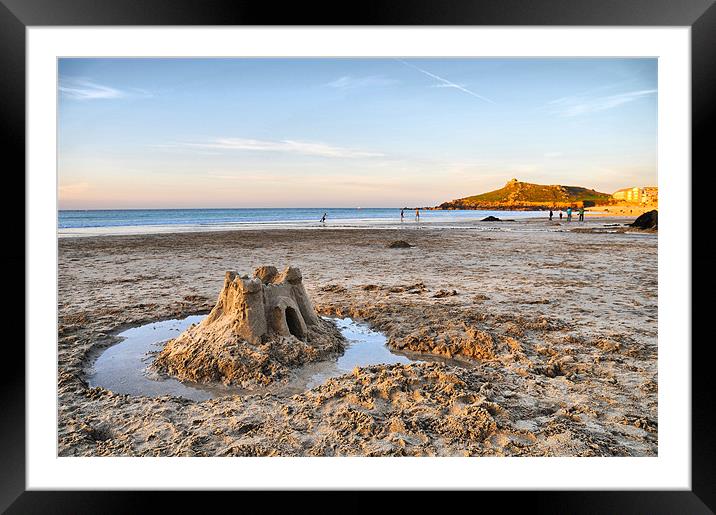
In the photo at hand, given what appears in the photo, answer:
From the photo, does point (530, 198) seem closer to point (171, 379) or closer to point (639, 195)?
point (639, 195)

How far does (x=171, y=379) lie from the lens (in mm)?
4469

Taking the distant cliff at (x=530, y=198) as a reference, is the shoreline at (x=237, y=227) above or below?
below

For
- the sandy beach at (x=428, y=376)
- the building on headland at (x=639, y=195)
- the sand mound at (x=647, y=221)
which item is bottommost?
the sandy beach at (x=428, y=376)

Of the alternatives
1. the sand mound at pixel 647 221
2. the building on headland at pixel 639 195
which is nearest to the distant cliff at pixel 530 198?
the building on headland at pixel 639 195

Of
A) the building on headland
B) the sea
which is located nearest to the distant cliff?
the building on headland

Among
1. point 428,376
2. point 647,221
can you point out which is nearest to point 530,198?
point 647,221

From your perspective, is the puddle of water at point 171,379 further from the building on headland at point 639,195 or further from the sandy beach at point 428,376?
the building on headland at point 639,195

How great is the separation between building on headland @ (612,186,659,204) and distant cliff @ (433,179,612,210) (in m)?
2.06

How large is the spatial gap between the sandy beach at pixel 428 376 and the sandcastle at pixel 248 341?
1.42 feet

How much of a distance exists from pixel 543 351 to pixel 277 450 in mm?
3343

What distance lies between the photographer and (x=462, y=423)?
3.45 m
